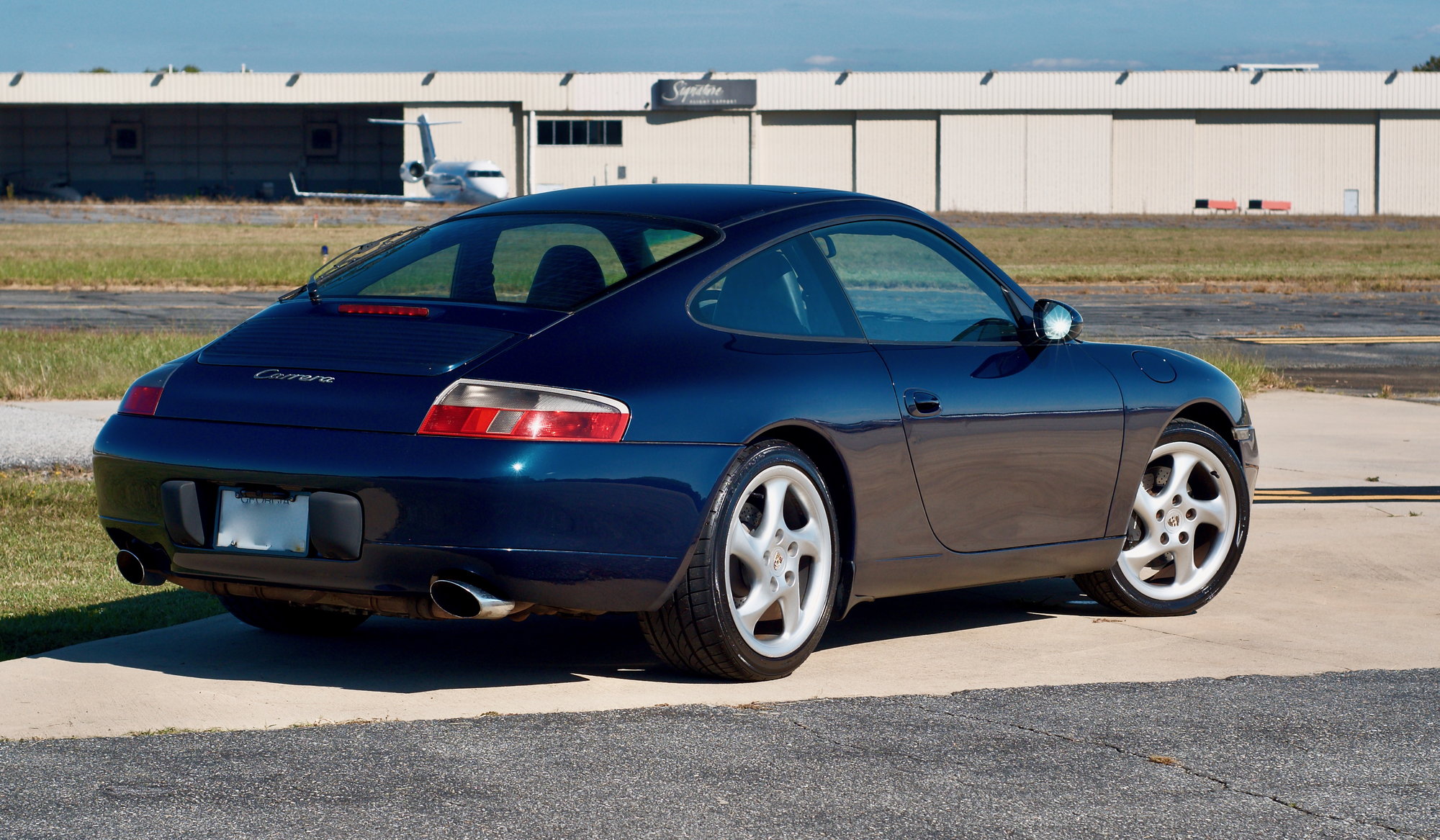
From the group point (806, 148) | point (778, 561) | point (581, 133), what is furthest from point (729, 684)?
point (581, 133)

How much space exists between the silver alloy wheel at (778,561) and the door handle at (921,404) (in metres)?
0.44

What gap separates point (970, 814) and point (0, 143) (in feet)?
303

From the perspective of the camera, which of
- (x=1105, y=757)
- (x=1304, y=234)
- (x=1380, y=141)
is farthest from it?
(x=1380, y=141)

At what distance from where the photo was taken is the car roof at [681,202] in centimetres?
517

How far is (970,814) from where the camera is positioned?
3.57 meters

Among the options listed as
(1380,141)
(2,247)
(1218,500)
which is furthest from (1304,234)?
(1218,500)

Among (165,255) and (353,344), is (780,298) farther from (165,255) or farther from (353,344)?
(165,255)

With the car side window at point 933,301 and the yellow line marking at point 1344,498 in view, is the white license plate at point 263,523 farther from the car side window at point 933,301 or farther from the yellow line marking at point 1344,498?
the yellow line marking at point 1344,498

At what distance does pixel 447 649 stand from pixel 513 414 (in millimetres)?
1281

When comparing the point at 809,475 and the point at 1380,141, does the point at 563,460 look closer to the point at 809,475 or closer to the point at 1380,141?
the point at 809,475

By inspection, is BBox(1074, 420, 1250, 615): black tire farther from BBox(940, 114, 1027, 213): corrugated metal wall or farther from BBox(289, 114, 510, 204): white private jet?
BBox(940, 114, 1027, 213): corrugated metal wall

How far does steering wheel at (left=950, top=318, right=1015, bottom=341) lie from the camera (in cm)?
554

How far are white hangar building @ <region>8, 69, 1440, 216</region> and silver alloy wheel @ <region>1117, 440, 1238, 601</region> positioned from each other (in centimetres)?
6802

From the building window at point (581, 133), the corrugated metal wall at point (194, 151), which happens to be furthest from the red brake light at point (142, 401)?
the corrugated metal wall at point (194, 151)
